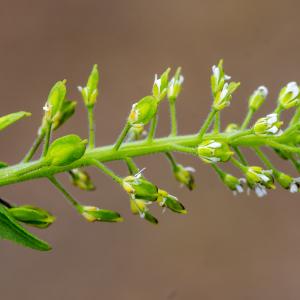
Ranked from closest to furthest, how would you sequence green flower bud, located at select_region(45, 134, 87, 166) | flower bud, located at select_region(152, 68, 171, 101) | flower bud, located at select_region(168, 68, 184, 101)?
1. green flower bud, located at select_region(45, 134, 87, 166)
2. flower bud, located at select_region(152, 68, 171, 101)
3. flower bud, located at select_region(168, 68, 184, 101)

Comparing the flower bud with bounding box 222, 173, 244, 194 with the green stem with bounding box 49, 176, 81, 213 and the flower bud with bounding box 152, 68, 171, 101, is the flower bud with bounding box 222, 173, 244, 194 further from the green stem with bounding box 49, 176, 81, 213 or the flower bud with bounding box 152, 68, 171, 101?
the green stem with bounding box 49, 176, 81, 213

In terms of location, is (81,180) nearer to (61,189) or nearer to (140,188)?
(61,189)

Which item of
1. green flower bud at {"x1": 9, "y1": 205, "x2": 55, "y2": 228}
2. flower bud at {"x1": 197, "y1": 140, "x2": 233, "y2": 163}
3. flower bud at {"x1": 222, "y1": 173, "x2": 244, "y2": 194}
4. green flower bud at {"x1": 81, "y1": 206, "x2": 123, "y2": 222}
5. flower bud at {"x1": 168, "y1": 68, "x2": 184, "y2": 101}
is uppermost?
flower bud at {"x1": 168, "y1": 68, "x2": 184, "y2": 101}

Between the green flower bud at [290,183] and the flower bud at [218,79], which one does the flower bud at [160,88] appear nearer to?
the flower bud at [218,79]

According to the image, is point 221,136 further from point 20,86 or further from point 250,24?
point 250,24

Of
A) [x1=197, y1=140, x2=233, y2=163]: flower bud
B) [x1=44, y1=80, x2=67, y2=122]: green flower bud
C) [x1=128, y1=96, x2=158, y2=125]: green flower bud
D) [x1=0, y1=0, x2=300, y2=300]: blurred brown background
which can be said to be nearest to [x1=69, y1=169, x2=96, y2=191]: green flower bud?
[x1=44, y1=80, x2=67, y2=122]: green flower bud
